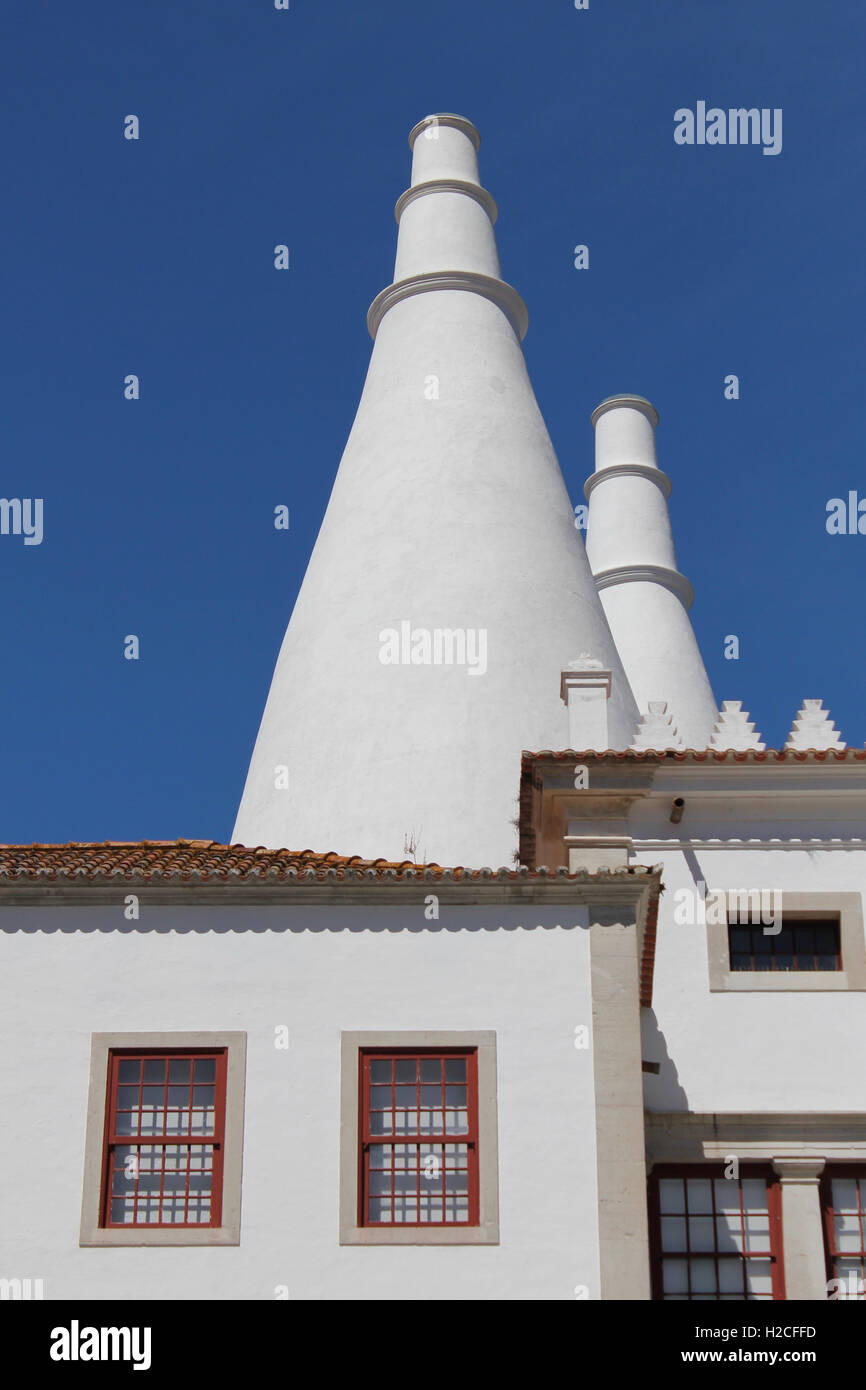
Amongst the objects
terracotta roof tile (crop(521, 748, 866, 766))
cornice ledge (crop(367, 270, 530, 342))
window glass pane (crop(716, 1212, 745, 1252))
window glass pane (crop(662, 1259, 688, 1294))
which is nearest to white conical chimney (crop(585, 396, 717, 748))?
cornice ledge (crop(367, 270, 530, 342))

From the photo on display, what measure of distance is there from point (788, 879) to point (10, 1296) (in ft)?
33.6

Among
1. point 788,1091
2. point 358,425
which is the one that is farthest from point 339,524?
point 788,1091

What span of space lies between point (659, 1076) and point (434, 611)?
1059 cm

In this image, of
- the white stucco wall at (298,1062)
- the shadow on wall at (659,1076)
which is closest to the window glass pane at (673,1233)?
the shadow on wall at (659,1076)

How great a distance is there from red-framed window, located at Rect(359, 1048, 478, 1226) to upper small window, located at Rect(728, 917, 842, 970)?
18.2 ft

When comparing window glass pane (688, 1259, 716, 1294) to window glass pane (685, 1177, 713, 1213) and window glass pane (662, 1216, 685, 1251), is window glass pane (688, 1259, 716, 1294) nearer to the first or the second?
window glass pane (662, 1216, 685, 1251)

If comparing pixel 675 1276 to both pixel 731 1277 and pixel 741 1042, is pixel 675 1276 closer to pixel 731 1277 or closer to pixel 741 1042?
pixel 731 1277

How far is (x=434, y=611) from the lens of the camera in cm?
2906

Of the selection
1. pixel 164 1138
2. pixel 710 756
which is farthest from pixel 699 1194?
pixel 164 1138

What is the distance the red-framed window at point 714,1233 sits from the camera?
61.0 feet

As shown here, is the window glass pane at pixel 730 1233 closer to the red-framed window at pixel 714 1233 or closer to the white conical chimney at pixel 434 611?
the red-framed window at pixel 714 1233

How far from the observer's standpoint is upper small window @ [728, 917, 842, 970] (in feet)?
69.5

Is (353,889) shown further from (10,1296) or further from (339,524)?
(339,524)

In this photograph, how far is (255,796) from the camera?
95.3 ft
